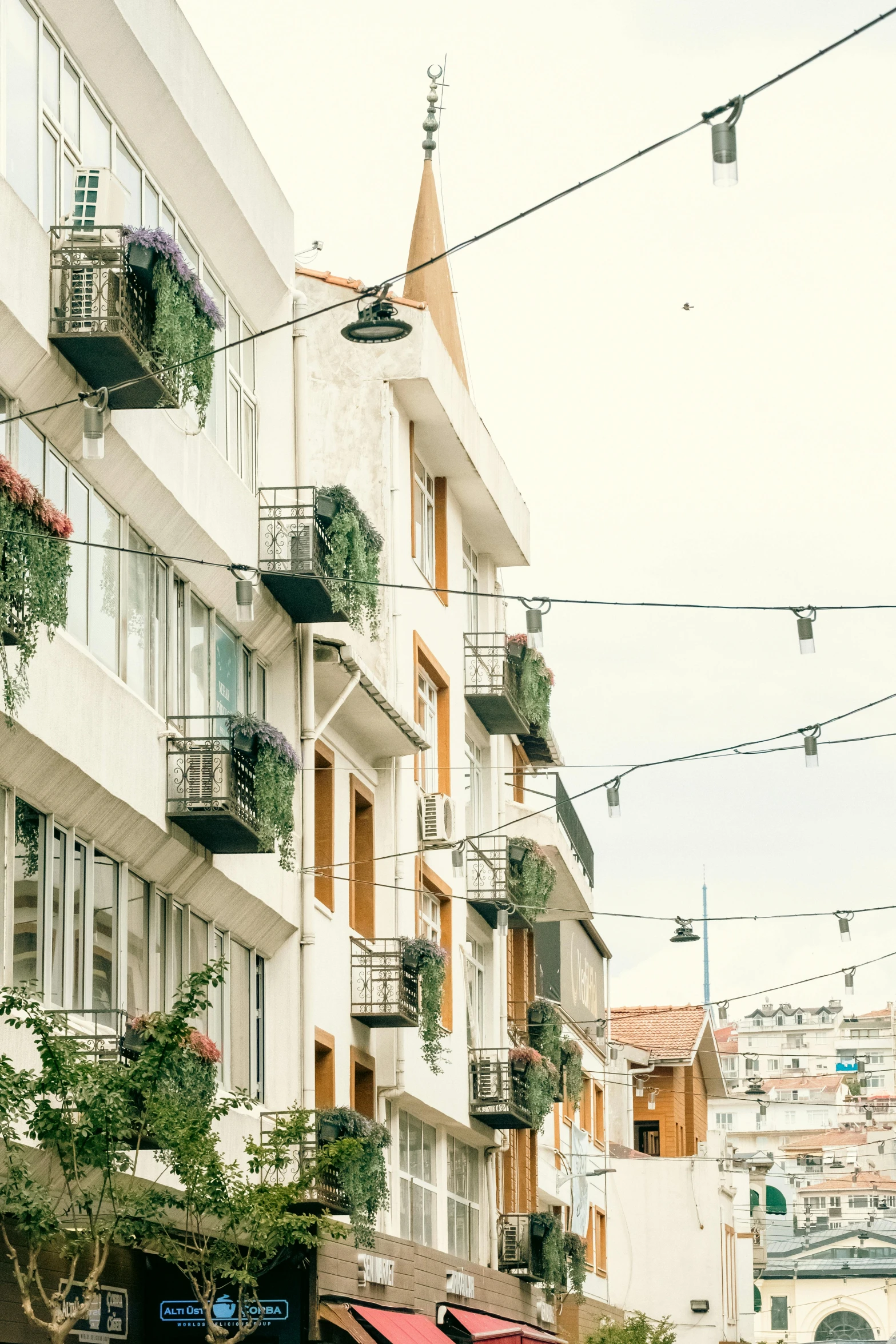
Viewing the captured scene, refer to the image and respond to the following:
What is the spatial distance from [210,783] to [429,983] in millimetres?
7850

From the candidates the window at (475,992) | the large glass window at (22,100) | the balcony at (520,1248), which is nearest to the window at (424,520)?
the window at (475,992)

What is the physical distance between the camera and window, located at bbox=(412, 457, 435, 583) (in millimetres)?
31453

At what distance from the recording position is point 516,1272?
34.9m

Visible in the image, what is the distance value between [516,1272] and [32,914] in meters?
19.5

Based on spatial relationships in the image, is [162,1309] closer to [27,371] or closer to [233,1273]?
[233,1273]

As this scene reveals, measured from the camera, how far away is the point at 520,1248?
34562 millimetres

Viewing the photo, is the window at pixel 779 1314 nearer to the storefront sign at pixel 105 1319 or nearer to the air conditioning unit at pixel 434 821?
the air conditioning unit at pixel 434 821

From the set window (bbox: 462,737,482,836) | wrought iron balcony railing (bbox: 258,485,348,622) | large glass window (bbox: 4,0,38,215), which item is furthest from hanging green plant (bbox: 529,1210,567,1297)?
large glass window (bbox: 4,0,38,215)

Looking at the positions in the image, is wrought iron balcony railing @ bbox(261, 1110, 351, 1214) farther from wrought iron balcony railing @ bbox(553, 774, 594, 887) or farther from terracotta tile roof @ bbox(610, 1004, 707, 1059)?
terracotta tile roof @ bbox(610, 1004, 707, 1059)

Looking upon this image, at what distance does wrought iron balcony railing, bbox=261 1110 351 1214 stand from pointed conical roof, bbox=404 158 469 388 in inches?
638

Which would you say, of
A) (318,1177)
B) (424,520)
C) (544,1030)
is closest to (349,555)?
(318,1177)

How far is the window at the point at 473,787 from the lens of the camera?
34.9 metres

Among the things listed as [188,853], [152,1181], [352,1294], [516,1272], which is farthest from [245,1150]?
[516,1272]

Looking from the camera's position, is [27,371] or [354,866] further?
[354,866]
